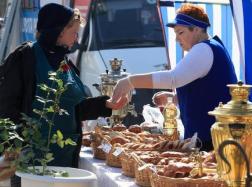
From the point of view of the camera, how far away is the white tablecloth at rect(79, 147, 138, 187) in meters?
2.87

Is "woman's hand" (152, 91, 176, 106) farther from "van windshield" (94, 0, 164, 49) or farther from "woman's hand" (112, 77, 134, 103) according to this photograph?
"van windshield" (94, 0, 164, 49)

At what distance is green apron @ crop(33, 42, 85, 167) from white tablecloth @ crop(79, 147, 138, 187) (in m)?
0.14

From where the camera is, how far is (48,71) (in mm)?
3277

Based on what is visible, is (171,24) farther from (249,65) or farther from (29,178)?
(29,178)

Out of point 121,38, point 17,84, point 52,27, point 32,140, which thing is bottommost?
point 32,140

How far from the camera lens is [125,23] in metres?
7.62

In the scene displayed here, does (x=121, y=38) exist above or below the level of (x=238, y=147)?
above

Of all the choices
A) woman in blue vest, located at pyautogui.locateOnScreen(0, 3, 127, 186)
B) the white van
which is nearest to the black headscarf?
woman in blue vest, located at pyautogui.locateOnScreen(0, 3, 127, 186)

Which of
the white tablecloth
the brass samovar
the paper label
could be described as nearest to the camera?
the white tablecloth

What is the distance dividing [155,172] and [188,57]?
0.79 metres

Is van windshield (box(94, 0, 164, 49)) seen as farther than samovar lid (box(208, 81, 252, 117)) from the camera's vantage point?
Yes

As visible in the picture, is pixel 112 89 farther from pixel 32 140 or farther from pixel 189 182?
pixel 189 182

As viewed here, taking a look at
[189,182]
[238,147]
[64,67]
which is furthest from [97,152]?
[238,147]

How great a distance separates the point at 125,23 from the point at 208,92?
448 cm
